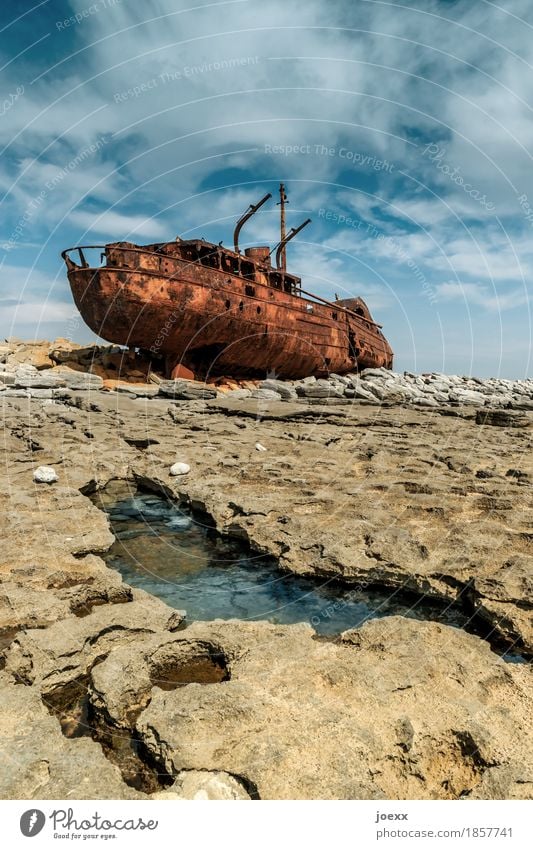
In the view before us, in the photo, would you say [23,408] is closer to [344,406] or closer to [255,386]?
[344,406]

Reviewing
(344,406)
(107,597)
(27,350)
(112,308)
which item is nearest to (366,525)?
(107,597)

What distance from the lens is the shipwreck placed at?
58.3ft

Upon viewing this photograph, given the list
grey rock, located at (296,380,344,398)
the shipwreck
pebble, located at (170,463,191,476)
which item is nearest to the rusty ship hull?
the shipwreck

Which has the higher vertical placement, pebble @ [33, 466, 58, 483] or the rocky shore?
the rocky shore

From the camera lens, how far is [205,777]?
1.91 meters

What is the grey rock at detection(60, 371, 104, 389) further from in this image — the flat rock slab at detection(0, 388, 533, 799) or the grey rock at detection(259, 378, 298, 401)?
the flat rock slab at detection(0, 388, 533, 799)

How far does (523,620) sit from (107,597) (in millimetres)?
2937

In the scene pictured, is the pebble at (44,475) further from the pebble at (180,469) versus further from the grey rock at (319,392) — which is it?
the grey rock at (319,392)

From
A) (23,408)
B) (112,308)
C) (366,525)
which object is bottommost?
(23,408)

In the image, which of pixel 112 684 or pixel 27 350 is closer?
pixel 112 684

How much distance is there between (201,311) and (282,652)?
1748cm

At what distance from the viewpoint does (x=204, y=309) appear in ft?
62.3

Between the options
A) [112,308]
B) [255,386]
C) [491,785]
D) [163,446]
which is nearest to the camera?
[491,785]

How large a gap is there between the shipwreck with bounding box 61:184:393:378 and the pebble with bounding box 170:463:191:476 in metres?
12.6
